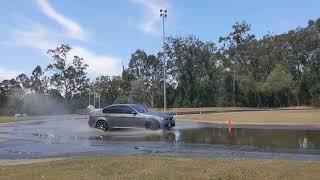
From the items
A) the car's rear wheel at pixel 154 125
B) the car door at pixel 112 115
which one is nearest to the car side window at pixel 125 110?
the car door at pixel 112 115

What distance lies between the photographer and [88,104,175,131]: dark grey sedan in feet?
93.2

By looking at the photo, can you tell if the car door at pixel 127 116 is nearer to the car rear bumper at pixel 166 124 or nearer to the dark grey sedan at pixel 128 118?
the dark grey sedan at pixel 128 118

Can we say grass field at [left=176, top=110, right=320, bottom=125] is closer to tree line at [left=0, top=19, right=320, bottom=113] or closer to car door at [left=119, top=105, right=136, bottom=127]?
car door at [left=119, top=105, right=136, bottom=127]

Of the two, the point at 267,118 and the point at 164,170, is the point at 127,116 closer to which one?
the point at 267,118

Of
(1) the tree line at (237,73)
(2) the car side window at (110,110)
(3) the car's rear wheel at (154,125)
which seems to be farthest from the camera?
(1) the tree line at (237,73)

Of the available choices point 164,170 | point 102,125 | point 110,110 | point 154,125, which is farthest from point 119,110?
point 164,170

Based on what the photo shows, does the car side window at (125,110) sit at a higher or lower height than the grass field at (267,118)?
higher

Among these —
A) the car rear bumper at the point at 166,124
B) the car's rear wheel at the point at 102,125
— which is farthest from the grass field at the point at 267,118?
the car's rear wheel at the point at 102,125

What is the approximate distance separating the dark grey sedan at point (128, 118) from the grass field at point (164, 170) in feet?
49.4

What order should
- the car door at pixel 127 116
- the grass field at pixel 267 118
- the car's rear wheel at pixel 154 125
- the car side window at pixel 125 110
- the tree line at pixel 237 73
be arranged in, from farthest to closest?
the tree line at pixel 237 73 < the grass field at pixel 267 118 < the car side window at pixel 125 110 < the car door at pixel 127 116 < the car's rear wheel at pixel 154 125

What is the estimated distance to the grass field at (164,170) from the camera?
1033cm

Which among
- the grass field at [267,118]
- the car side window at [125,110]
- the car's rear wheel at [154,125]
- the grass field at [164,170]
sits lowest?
the grass field at [164,170]

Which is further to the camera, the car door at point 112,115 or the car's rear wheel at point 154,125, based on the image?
the car door at point 112,115

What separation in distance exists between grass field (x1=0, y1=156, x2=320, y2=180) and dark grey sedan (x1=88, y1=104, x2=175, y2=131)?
49.4ft
